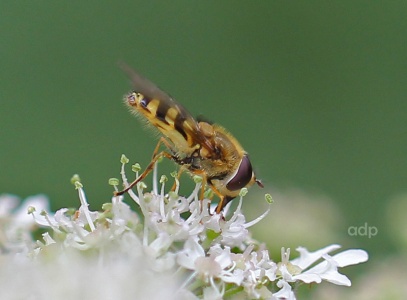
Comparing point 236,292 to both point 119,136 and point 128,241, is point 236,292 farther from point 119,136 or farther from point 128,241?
point 119,136

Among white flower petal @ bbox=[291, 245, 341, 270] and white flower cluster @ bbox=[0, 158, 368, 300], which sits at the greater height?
white flower petal @ bbox=[291, 245, 341, 270]

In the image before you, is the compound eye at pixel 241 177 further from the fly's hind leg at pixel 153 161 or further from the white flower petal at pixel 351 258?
the white flower petal at pixel 351 258

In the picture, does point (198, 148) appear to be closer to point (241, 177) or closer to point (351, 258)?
point (241, 177)

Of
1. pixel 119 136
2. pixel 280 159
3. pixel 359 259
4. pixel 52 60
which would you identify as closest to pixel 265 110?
pixel 280 159

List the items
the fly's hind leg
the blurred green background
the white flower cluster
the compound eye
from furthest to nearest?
the blurred green background < the compound eye < the fly's hind leg < the white flower cluster

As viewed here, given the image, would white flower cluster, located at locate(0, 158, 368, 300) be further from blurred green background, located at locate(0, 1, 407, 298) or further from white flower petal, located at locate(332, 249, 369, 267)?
blurred green background, located at locate(0, 1, 407, 298)

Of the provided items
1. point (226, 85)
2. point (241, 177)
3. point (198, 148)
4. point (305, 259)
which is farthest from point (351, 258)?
point (226, 85)

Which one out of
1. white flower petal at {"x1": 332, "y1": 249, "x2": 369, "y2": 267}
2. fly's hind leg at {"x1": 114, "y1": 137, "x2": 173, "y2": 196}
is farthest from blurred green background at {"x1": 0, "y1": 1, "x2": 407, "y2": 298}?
white flower petal at {"x1": 332, "y1": 249, "x2": 369, "y2": 267}

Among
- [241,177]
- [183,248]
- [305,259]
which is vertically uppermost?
[241,177]
